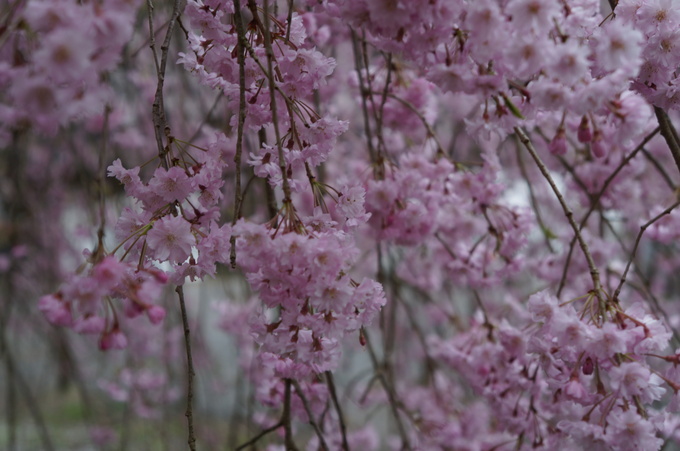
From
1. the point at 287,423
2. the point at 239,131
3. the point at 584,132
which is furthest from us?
the point at 287,423

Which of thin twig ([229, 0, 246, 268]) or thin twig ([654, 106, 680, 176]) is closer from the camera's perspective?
thin twig ([229, 0, 246, 268])

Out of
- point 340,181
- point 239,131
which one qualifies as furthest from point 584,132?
point 239,131

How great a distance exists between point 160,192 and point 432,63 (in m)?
0.46

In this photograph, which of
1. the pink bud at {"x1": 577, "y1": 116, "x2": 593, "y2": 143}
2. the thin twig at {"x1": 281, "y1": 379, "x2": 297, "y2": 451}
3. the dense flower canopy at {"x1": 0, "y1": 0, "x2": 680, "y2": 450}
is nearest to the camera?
the dense flower canopy at {"x1": 0, "y1": 0, "x2": 680, "y2": 450}

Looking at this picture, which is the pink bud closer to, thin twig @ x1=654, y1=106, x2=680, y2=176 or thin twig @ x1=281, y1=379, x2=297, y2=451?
thin twig @ x1=654, y1=106, x2=680, y2=176

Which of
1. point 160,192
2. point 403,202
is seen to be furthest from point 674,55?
point 160,192

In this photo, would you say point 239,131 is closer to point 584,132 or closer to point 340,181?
point 340,181

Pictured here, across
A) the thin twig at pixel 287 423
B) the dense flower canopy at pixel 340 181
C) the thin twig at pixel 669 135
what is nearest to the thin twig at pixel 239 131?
the dense flower canopy at pixel 340 181

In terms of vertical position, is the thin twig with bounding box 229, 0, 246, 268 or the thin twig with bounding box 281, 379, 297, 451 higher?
the thin twig with bounding box 229, 0, 246, 268

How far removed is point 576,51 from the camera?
31.2 inches

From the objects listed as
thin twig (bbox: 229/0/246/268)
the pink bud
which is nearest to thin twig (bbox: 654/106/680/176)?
the pink bud

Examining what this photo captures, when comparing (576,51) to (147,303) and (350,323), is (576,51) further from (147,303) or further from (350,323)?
(147,303)

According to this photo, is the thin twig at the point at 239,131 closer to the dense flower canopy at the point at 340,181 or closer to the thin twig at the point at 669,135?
the dense flower canopy at the point at 340,181

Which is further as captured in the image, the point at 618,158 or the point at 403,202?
the point at 618,158
